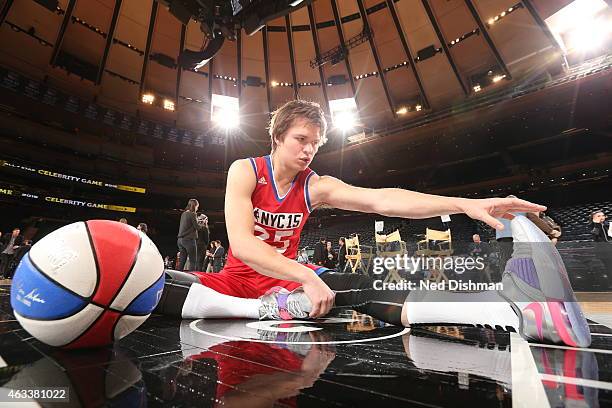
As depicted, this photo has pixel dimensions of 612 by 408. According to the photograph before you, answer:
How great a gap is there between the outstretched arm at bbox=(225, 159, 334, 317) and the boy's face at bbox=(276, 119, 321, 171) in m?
0.28

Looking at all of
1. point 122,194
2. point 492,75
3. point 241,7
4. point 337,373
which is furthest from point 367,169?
point 337,373

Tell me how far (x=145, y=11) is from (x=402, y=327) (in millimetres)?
13554

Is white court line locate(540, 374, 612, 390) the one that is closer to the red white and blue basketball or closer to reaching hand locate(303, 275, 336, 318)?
reaching hand locate(303, 275, 336, 318)

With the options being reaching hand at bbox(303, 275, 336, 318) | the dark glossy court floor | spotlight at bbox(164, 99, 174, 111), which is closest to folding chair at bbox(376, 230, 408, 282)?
the dark glossy court floor

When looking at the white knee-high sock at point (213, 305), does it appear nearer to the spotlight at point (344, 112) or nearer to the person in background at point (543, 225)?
the person in background at point (543, 225)

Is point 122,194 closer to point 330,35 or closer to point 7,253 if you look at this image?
point 7,253

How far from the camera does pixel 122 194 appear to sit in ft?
55.6

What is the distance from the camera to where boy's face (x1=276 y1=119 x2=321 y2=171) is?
1854 mm

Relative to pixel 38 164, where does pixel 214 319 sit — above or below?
below

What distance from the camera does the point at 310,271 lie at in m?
1.32

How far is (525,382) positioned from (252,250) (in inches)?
43.0

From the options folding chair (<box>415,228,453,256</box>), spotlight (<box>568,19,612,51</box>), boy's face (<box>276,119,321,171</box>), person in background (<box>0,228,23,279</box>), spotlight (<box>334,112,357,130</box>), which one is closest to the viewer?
boy's face (<box>276,119,321,171</box>)

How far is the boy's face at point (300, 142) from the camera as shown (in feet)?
6.08

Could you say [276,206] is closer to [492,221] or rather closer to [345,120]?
[492,221]
